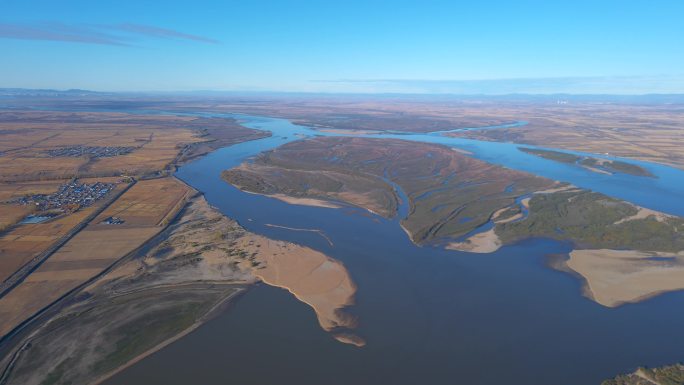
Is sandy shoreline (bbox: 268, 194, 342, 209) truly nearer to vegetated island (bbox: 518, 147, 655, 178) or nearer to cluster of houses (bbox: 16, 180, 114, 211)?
cluster of houses (bbox: 16, 180, 114, 211)

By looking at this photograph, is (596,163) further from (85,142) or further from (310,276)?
(85,142)

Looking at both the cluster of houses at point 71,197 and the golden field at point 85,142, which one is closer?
the cluster of houses at point 71,197

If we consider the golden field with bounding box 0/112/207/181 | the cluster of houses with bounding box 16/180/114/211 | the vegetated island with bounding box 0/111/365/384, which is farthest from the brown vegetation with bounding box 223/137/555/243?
the golden field with bounding box 0/112/207/181

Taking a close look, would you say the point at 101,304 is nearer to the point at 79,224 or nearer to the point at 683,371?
the point at 79,224

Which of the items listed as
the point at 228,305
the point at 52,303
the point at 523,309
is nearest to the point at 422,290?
the point at 523,309

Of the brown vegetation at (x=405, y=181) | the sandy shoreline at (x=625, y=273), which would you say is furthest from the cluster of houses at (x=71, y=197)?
the sandy shoreline at (x=625, y=273)

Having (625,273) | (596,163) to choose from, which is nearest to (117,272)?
(625,273)

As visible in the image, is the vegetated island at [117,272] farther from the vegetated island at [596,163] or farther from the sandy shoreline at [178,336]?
the vegetated island at [596,163]
